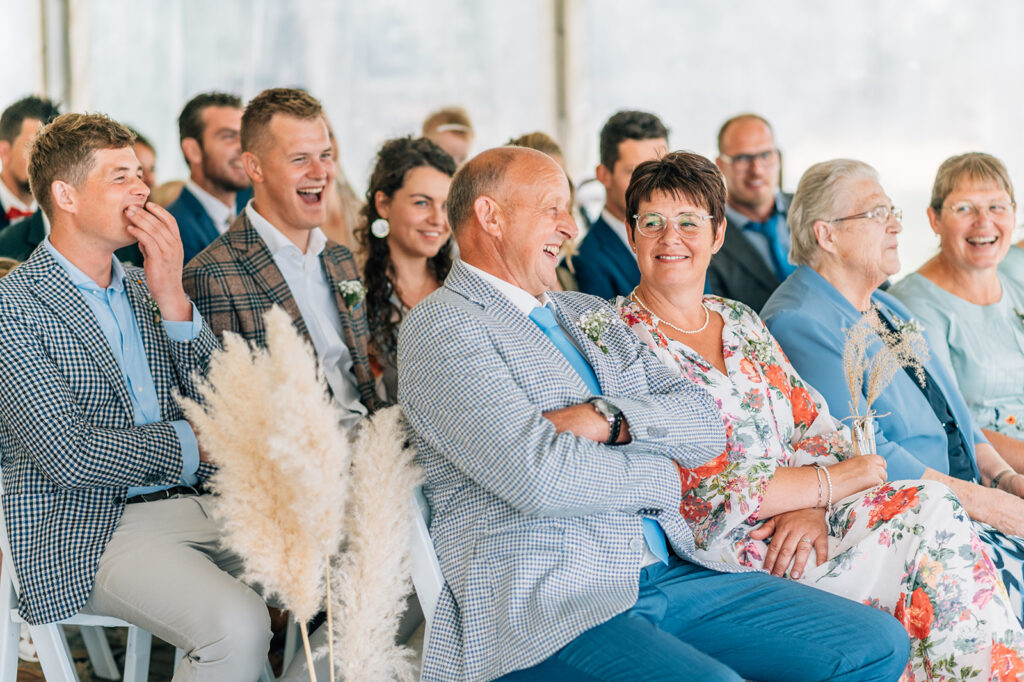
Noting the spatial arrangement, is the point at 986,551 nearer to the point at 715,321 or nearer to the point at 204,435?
the point at 715,321

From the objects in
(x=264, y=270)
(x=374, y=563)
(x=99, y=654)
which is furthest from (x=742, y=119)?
(x=374, y=563)

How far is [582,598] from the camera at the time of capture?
1.96 m

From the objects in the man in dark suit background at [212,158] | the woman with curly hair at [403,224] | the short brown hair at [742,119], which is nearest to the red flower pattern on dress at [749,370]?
the woman with curly hair at [403,224]

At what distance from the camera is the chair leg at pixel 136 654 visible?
238 cm

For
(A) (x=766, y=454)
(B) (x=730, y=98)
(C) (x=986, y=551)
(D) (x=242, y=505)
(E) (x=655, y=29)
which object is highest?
(E) (x=655, y=29)

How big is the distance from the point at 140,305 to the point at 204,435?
1069 millimetres

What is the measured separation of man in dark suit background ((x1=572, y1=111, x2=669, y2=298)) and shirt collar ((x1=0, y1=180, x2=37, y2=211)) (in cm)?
265

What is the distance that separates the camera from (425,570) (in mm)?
2025

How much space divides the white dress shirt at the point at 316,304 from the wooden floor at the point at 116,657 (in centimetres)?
99

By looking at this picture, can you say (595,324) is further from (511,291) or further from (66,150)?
(66,150)

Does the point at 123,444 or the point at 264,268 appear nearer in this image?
the point at 123,444

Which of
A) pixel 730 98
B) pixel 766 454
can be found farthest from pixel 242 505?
pixel 730 98

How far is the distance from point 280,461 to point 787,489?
1.41 m

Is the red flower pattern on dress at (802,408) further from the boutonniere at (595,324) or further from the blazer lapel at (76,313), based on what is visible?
the blazer lapel at (76,313)
